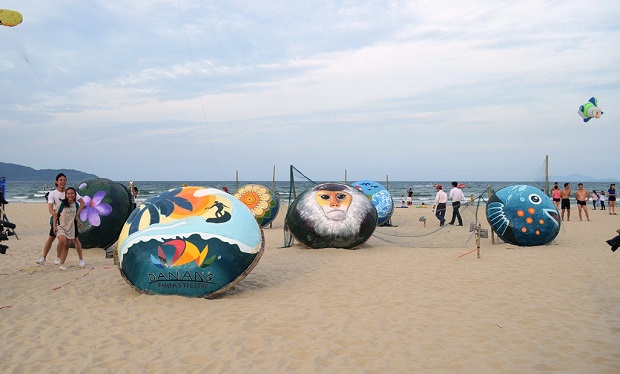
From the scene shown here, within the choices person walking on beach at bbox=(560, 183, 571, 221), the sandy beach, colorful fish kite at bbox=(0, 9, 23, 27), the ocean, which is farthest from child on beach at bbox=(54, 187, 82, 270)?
person walking on beach at bbox=(560, 183, 571, 221)

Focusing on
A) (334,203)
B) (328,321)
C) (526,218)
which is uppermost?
(334,203)

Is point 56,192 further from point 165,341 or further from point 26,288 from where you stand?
point 165,341

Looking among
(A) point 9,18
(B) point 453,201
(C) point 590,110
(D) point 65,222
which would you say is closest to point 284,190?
(B) point 453,201

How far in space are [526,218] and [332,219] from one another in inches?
198

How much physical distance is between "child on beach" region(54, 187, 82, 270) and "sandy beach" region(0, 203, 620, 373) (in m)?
0.51

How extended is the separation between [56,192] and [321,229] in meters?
5.59

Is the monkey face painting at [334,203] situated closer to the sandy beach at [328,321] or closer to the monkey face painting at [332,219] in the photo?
the monkey face painting at [332,219]

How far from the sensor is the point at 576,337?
5355 mm

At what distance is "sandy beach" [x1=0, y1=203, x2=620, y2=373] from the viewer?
15.2 feet

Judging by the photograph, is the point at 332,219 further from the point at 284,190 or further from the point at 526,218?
the point at 284,190

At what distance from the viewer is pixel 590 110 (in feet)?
57.9

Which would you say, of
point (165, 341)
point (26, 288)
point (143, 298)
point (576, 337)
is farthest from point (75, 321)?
point (576, 337)

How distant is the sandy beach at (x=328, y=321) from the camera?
4.62 metres

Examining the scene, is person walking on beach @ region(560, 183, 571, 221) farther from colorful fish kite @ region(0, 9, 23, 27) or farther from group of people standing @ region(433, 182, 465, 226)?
colorful fish kite @ region(0, 9, 23, 27)
